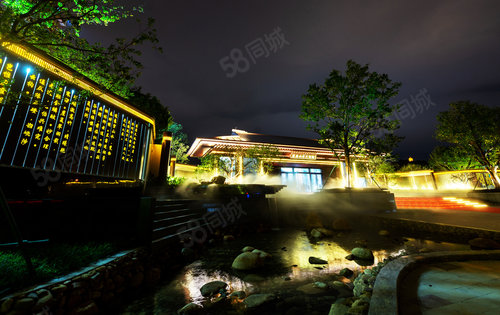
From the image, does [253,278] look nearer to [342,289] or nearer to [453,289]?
[342,289]

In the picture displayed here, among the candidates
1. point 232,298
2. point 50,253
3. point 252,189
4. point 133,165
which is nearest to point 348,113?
point 252,189

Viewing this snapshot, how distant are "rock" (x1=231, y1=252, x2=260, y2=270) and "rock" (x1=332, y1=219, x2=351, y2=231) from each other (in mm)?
5806

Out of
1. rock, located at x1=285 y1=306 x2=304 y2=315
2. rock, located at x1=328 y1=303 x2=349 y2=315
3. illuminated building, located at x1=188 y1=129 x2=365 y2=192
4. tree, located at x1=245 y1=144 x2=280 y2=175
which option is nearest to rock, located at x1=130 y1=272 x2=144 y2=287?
rock, located at x1=285 y1=306 x2=304 y2=315

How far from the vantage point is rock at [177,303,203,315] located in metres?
3.28

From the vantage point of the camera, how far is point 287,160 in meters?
18.0

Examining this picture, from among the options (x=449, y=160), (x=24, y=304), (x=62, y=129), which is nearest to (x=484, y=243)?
(x=24, y=304)

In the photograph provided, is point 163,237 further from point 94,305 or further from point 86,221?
A: point 94,305

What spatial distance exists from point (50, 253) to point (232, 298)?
3681 mm

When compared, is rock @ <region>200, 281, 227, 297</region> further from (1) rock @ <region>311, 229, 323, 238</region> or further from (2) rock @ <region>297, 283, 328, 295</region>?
(1) rock @ <region>311, 229, 323, 238</region>

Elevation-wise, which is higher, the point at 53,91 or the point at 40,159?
the point at 53,91

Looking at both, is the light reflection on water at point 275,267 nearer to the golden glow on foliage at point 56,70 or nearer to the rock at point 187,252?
the rock at point 187,252

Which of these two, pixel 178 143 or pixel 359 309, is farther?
pixel 178 143

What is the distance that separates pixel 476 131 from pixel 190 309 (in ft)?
73.4

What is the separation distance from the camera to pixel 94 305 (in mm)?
3221
